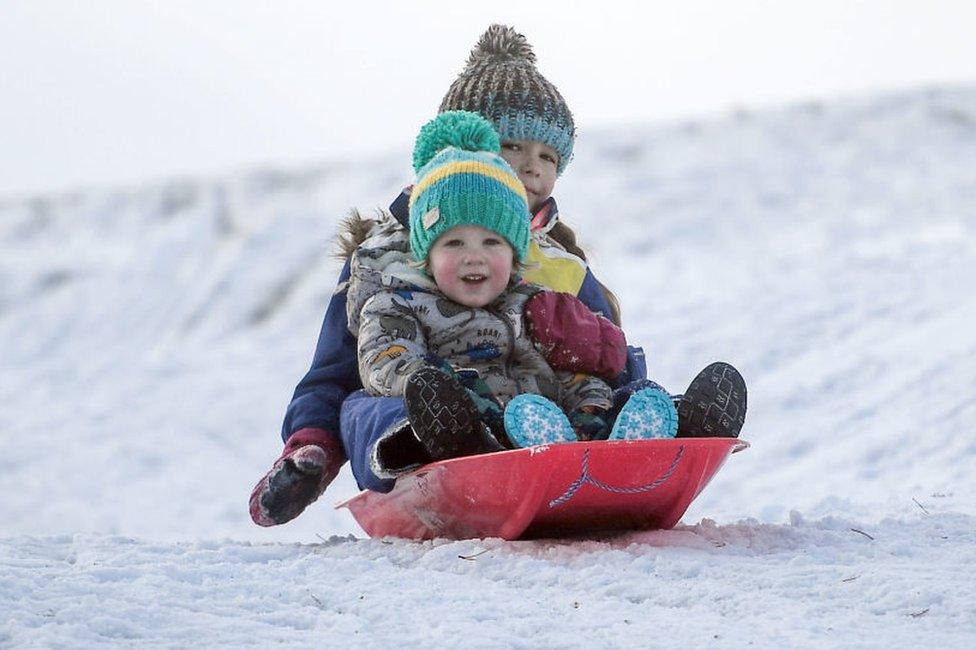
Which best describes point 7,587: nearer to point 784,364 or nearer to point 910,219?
point 784,364

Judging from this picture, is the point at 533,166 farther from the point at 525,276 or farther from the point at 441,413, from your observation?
the point at 441,413

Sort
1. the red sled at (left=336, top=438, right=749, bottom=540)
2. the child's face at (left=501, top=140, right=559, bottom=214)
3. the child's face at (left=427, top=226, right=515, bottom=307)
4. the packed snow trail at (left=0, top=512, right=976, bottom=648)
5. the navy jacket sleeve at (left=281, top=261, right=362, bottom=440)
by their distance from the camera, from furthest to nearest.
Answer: the child's face at (left=501, top=140, right=559, bottom=214) → the navy jacket sleeve at (left=281, top=261, right=362, bottom=440) → the child's face at (left=427, top=226, right=515, bottom=307) → the red sled at (left=336, top=438, right=749, bottom=540) → the packed snow trail at (left=0, top=512, right=976, bottom=648)

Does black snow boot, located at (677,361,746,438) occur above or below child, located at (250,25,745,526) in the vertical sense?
below

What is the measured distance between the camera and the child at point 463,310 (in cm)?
271

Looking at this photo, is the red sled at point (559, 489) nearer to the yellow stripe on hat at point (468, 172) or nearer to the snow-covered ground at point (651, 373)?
the snow-covered ground at point (651, 373)

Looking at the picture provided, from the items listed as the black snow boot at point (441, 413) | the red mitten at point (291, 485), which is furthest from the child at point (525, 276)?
the black snow boot at point (441, 413)

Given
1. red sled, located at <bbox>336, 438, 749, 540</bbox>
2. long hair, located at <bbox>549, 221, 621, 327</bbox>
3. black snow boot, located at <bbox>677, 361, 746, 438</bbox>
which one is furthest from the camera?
long hair, located at <bbox>549, 221, 621, 327</bbox>

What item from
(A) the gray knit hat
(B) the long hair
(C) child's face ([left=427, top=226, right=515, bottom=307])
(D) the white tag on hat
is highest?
(A) the gray knit hat

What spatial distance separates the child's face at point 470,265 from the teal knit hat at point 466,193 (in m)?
0.02

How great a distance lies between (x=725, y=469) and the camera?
18.6 feet

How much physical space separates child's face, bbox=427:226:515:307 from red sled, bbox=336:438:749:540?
0.49 m

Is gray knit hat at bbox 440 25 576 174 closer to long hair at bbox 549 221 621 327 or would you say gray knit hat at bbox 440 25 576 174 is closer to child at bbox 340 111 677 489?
long hair at bbox 549 221 621 327

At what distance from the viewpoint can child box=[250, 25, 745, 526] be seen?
289 cm

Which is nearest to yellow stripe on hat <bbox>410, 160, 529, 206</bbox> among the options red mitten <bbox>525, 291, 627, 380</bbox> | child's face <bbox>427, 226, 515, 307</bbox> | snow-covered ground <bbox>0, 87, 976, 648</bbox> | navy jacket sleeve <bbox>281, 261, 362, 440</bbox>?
child's face <bbox>427, 226, 515, 307</bbox>
